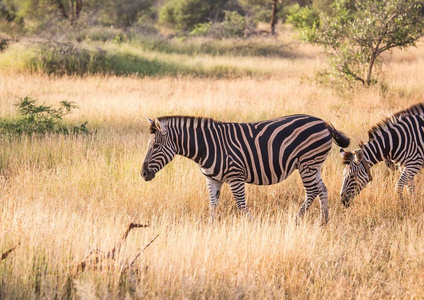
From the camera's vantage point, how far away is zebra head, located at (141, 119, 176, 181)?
5887 mm

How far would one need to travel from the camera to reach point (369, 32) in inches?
569

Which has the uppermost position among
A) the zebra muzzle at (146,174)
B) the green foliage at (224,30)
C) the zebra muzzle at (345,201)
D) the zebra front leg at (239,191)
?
the green foliage at (224,30)

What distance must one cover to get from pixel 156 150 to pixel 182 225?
0.92 meters

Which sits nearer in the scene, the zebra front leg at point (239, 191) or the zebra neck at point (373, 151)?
the zebra front leg at point (239, 191)

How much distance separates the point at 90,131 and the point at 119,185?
3.30m

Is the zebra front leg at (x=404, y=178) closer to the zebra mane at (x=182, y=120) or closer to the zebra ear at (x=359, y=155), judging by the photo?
the zebra ear at (x=359, y=155)

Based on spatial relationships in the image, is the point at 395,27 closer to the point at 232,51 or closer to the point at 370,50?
the point at 370,50

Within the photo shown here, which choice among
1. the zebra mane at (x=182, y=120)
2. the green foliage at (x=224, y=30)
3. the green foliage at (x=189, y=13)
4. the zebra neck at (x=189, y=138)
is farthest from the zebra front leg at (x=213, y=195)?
the green foliage at (x=189, y=13)

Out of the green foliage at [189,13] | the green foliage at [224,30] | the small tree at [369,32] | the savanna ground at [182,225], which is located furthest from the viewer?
the green foliage at [189,13]

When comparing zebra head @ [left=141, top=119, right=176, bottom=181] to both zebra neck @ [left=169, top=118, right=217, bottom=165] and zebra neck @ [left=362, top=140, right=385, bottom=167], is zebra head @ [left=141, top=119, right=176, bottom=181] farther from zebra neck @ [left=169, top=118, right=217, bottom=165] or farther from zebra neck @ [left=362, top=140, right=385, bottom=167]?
zebra neck @ [left=362, top=140, right=385, bottom=167]

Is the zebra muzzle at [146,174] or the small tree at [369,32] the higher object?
the small tree at [369,32]

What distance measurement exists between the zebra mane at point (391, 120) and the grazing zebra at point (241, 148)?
84 centimetres

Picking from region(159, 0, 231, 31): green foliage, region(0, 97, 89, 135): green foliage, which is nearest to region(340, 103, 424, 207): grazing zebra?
region(0, 97, 89, 135): green foliage

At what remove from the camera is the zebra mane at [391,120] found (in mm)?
7051
